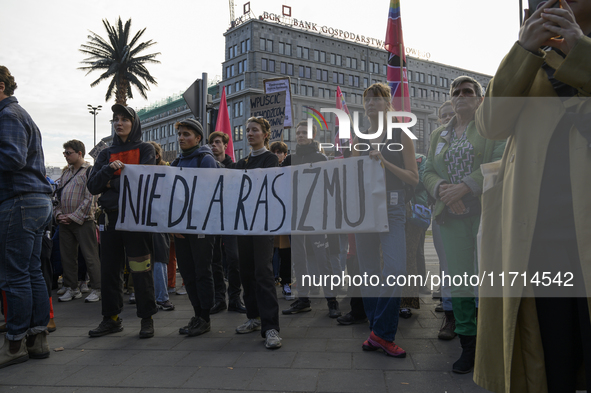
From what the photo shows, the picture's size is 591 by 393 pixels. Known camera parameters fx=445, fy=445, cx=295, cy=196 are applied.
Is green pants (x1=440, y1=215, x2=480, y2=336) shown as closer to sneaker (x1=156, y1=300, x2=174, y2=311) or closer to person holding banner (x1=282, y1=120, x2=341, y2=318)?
person holding banner (x1=282, y1=120, x2=341, y2=318)

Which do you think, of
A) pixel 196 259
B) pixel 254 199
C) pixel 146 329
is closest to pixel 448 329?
pixel 254 199

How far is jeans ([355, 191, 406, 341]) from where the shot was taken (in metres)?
3.64

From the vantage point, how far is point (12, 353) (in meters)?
3.69

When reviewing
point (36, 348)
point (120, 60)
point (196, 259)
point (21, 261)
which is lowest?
point (36, 348)

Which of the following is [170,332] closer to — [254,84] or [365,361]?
[365,361]

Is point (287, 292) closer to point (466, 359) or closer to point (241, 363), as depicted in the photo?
point (241, 363)

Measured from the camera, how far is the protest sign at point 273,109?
989 centimetres

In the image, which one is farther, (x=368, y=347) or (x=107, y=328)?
(x=107, y=328)

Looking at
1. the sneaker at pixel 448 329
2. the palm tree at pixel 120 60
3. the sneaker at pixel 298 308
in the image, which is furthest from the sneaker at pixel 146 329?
the palm tree at pixel 120 60

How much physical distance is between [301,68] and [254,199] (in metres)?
70.8

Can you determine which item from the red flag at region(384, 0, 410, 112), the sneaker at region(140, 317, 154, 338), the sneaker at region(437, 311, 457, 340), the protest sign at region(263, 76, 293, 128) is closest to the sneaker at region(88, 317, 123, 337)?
the sneaker at region(140, 317, 154, 338)

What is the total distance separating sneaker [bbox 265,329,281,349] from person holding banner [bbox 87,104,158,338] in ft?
4.22

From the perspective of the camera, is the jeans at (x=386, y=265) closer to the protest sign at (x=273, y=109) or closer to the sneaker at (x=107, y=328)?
the sneaker at (x=107, y=328)

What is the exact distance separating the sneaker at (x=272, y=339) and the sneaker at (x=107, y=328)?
1.73 m
